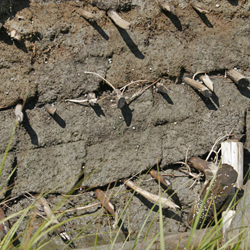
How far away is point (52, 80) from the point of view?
11.3 feet

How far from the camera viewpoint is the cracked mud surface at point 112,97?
337cm

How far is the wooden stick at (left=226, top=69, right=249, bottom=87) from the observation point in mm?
3385

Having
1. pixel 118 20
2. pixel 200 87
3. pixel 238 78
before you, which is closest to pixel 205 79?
pixel 200 87

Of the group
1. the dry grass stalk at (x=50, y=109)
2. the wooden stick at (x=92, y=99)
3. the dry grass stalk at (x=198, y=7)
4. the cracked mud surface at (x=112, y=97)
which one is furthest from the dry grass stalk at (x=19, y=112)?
the dry grass stalk at (x=198, y=7)

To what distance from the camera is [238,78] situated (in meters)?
3.39

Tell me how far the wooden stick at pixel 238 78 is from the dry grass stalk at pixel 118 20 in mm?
1474

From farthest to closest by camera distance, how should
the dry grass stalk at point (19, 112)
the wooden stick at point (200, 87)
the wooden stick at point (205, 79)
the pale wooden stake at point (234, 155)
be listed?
the wooden stick at point (205, 79)
the wooden stick at point (200, 87)
the pale wooden stake at point (234, 155)
the dry grass stalk at point (19, 112)

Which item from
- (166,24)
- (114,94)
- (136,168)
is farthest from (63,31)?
(136,168)

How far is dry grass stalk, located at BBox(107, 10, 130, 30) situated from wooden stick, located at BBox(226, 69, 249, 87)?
1.47 metres

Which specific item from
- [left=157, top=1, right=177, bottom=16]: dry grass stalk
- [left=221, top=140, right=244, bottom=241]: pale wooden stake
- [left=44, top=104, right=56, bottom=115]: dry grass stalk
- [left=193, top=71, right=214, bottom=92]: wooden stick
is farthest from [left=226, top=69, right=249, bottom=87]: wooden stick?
[left=44, top=104, right=56, bottom=115]: dry grass stalk

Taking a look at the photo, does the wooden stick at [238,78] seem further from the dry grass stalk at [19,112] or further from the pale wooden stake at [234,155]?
the dry grass stalk at [19,112]

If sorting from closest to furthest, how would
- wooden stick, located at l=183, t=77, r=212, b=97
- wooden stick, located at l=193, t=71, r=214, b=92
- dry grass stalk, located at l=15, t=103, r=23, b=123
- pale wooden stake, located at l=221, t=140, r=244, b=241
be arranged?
dry grass stalk, located at l=15, t=103, r=23, b=123 → pale wooden stake, located at l=221, t=140, r=244, b=241 → wooden stick, located at l=183, t=77, r=212, b=97 → wooden stick, located at l=193, t=71, r=214, b=92

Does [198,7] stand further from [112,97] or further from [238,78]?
[112,97]

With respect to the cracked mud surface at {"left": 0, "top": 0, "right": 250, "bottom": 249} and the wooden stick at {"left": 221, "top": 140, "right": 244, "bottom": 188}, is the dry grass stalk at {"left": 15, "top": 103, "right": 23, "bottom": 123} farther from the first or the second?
the wooden stick at {"left": 221, "top": 140, "right": 244, "bottom": 188}
